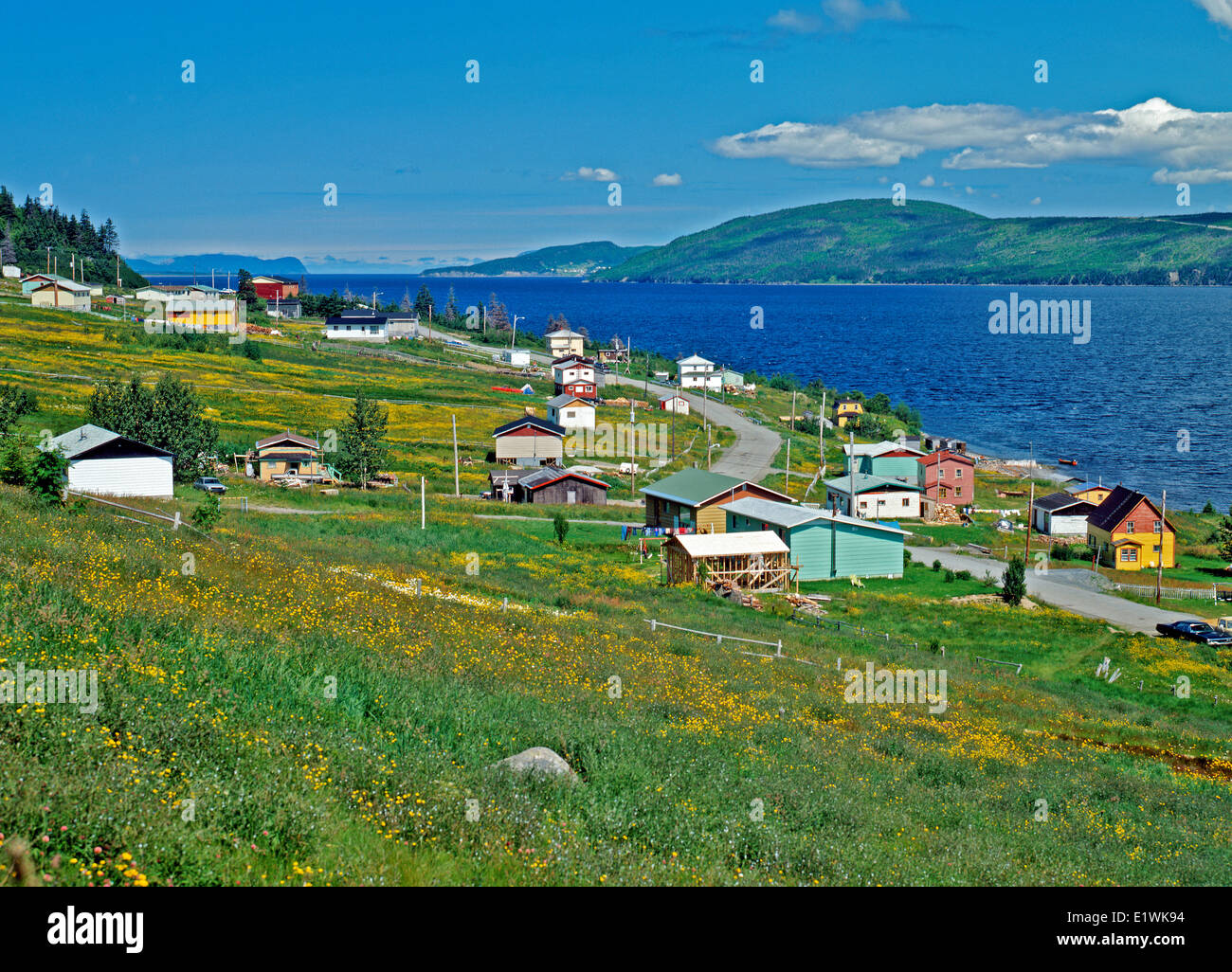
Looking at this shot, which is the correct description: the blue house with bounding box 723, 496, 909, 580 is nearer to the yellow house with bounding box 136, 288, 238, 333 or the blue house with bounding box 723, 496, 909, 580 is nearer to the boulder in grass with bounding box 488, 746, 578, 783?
the boulder in grass with bounding box 488, 746, 578, 783

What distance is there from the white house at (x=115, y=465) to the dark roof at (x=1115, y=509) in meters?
50.8

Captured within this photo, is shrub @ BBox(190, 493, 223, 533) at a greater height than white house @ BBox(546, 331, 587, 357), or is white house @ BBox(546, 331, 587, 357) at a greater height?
white house @ BBox(546, 331, 587, 357)

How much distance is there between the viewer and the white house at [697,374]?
127894 mm

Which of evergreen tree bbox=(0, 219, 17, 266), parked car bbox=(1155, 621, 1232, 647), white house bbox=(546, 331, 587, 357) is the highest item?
evergreen tree bbox=(0, 219, 17, 266)

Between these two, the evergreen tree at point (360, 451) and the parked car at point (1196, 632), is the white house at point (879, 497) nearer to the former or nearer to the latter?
the parked car at point (1196, 632)

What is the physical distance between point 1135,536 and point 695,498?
2639 centimetres

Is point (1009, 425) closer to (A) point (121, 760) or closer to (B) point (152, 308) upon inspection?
(B) point (152, 308)

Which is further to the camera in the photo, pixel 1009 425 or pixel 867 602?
pixel 1009 425

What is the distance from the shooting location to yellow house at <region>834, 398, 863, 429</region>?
112 m

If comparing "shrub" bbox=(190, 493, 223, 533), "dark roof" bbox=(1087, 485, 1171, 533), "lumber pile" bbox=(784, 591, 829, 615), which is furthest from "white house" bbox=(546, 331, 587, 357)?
"shrub" bbox=(190, 493, 223, 533)

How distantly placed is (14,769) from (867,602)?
3695 cm

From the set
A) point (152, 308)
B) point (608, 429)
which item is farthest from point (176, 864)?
point (152, 308)
